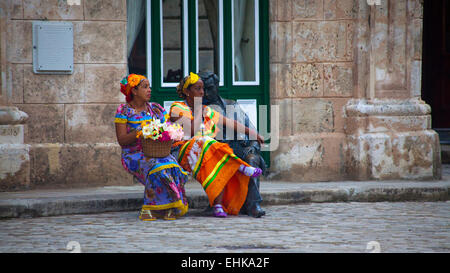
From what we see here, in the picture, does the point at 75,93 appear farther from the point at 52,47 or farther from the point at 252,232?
the point at 252,232

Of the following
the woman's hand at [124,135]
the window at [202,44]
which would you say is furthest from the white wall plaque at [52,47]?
the woman's hand at [124,135]

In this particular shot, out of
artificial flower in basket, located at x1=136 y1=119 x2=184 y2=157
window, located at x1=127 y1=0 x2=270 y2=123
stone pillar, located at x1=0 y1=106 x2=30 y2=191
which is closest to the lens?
artificial flower in basket, located at x1=136 y1=119 x2=184 y2=157

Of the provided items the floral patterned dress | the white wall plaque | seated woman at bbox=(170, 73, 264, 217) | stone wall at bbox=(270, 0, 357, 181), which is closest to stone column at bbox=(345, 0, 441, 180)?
stone wall at bbox=(270, 0, 357, 181)

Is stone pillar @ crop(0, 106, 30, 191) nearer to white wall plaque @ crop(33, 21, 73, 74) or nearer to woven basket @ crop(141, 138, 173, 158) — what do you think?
white wall plaque @ crop(33, 21, 73, 74)

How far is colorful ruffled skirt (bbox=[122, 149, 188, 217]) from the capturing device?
22.5 feet

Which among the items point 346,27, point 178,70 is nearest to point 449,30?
point 346,27

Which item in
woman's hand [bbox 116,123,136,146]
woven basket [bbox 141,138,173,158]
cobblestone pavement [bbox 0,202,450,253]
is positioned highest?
woman's hand [bbox 116,123,136,146]

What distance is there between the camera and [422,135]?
9266mm

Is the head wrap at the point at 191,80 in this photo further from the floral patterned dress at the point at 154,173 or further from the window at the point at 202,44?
the window at the point at 202,44

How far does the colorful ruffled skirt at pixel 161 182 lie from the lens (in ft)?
22.5

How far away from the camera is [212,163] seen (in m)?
7.00

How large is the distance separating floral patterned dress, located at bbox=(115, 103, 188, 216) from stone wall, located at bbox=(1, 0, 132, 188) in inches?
72.8

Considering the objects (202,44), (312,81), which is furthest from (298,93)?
(202,44)
